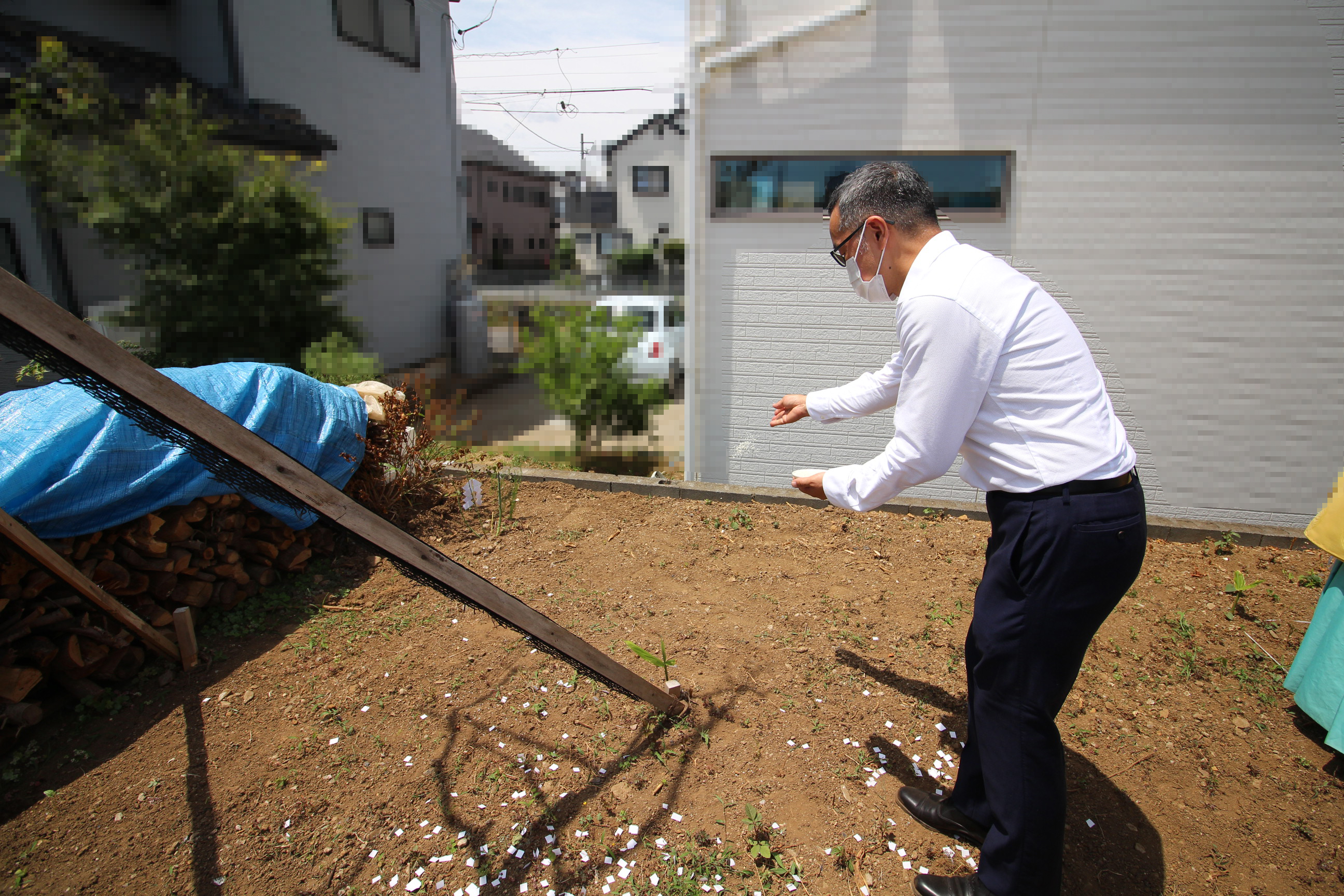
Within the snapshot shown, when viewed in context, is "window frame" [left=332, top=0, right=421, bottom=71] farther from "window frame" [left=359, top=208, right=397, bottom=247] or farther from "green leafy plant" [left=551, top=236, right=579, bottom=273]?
"green leafy plant" [left=551, top=236, right=579, bottom=273]

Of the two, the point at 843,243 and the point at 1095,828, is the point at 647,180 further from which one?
the point at 1095,828

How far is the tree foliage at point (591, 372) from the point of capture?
535 centimetres

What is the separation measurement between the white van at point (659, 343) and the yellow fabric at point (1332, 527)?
362cm

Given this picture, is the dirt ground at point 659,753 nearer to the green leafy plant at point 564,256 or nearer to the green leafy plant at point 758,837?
the green leafy plant at point 758,837

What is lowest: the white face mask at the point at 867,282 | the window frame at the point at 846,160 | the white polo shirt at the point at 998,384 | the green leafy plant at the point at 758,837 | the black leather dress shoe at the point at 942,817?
the green leafy plant at the point at 758,837

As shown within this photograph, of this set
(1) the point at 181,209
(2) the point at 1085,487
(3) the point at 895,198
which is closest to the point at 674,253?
(1) the point at 181,209

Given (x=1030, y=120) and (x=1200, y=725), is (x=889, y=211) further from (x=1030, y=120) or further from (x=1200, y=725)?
(x=1030, y=120)

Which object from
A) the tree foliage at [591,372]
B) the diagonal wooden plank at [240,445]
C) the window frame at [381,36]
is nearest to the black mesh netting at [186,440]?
the diagonal wooden plank at [240,445]

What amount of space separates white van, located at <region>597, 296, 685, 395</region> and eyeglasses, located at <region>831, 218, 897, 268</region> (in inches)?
125

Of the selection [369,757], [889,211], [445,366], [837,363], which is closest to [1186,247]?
[837,363]

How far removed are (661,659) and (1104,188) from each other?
4152mm

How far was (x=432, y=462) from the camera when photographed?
482 centimetres

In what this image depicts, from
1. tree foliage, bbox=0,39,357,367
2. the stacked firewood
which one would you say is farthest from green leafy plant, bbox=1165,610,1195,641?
tree foliage, bbox=0,39,357,367

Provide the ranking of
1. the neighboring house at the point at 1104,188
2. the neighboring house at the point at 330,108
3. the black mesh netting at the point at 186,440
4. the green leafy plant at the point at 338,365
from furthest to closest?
the neighboring house at the point at 330,108, the green leafy plant at the point at 338,365, the neighboring house at the point at 1104,188, the black mesh netting at the point at 186,440
